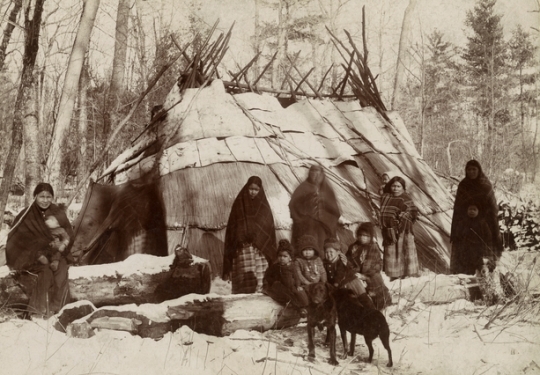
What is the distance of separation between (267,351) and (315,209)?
1928 mm

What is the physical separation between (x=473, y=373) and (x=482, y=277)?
1244 mm

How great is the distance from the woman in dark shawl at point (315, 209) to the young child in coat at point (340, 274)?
3.70 ft

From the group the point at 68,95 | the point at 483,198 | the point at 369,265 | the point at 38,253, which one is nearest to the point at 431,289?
the point at 369,265

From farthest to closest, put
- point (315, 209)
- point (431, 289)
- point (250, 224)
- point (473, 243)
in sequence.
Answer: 1. point (315, 209)
2. point (473, 243)
3. point (250, 224)
4. point (431, 289)

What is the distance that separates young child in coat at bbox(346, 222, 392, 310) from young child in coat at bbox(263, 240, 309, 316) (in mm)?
475

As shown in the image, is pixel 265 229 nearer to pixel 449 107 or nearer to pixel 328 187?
pixel 328 187

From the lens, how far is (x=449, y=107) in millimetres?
12930

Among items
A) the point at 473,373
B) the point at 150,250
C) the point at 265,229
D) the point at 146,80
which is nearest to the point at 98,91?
the point at 146,80

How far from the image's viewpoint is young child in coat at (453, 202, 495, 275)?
15.5 ft

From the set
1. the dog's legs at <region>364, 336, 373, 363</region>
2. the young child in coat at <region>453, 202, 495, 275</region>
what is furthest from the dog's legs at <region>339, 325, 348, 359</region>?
the young child in coat at <region>453, 202, 495, 275</region>

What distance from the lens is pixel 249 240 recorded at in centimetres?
462

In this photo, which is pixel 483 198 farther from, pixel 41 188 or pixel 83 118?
pixel 83 118

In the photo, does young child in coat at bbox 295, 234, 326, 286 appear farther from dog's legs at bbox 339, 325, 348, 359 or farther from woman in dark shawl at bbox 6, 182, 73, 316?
woman in dark shawl at bbox 6, 182, 73, 316

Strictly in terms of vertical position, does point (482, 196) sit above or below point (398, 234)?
above
